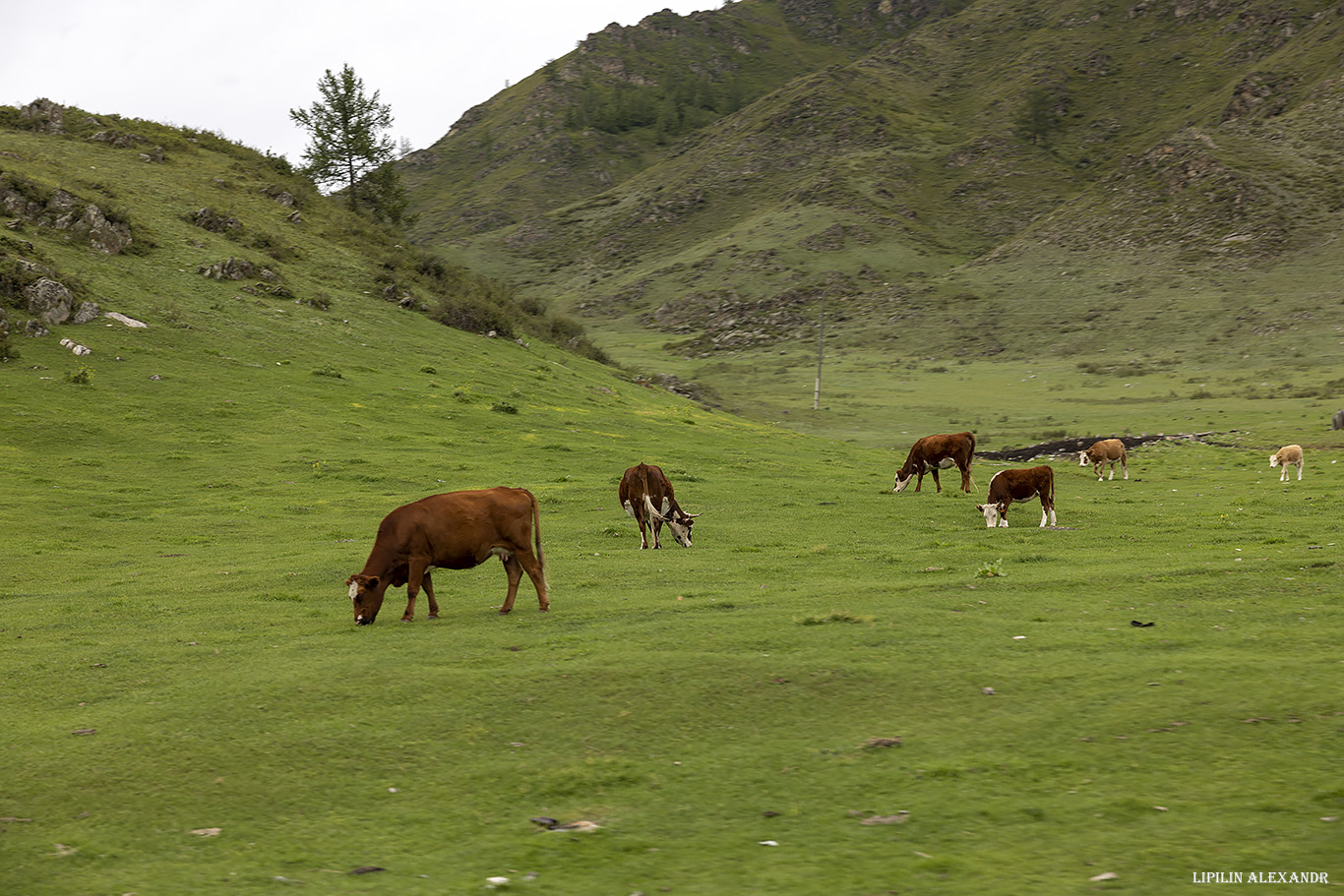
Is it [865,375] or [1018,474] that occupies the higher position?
[865,375]

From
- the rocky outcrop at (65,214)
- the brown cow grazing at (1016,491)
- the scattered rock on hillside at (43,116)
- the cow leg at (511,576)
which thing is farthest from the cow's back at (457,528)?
the scattered rock on hillside at (43,116)

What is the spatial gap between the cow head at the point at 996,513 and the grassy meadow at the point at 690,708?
787 mm

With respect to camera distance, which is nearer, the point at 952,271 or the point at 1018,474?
the point at 1018,474

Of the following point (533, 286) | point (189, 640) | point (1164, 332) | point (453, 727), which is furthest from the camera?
point (533, 286)

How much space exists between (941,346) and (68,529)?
82199 mm

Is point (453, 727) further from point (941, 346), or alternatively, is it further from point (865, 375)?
point (941, 346)

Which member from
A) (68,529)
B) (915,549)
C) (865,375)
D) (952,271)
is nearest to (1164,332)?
(865,375)

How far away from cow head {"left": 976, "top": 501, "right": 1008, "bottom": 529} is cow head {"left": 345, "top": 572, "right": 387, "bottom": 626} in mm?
16000

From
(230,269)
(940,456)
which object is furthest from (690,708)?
(230,269)

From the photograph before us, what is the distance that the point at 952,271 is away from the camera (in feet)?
379

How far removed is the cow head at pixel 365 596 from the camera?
14383 millimetres

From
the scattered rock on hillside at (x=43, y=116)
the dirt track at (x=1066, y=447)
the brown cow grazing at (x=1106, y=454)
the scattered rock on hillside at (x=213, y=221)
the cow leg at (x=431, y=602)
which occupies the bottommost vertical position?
the cow leg at (x=431, y=602)

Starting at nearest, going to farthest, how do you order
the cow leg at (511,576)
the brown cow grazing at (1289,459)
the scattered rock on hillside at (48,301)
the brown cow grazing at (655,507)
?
1. the cow leg at (511,576)
2. the brown cow grazing at (655,507)
3. the brown cow grazing at (1289,459)
4. the scattered rock on hillside at (48,301)

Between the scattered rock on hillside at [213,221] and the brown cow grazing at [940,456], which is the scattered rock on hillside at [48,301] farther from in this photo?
the brown cow grazing at [940,456]
